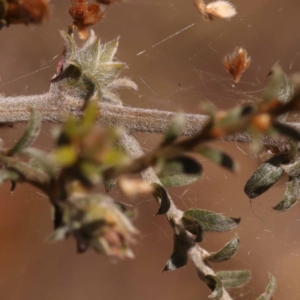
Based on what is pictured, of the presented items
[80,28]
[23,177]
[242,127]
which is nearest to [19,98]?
[80,28]

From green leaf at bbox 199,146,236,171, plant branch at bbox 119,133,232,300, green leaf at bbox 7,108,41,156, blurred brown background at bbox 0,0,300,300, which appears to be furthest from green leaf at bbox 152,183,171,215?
blurred brown background at bbox 0,0,300,300

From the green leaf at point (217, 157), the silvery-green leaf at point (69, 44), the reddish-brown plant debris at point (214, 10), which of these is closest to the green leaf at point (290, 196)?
the reddish-brown plant debris at point (214, 10)

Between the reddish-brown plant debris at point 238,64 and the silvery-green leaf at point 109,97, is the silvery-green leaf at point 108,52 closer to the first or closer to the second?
the silvery-green leaf at point 109,97

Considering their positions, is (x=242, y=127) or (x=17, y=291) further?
(x=17, y=291)

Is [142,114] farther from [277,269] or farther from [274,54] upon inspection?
[277,269]

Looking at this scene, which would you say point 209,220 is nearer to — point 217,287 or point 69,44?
point 217,287

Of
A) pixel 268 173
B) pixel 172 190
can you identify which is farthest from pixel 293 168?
pixel 172 190
